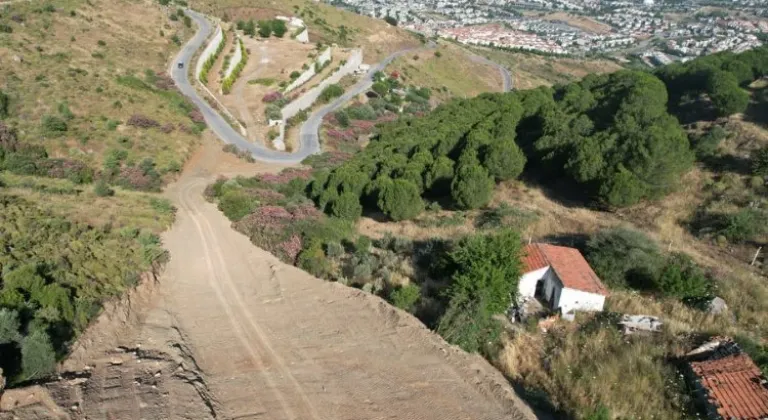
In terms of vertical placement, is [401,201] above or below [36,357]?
below

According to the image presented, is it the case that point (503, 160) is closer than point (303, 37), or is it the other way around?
point (503, 160)

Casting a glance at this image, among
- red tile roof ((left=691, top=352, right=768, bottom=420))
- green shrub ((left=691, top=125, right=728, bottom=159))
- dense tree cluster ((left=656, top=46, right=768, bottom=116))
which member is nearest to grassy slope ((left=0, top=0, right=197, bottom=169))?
red tile roof ((left=691, top=352, right=768, bottom=420))

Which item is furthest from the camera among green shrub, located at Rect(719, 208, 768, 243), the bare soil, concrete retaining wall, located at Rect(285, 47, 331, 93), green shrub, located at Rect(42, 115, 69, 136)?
concrete retaining wall, located at Rect(285, 47, 331, 93)

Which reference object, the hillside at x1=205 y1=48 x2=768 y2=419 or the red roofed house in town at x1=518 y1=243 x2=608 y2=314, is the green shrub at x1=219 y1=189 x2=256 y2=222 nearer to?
the hillside at x1=205 y1=48 x2=768 y2=419

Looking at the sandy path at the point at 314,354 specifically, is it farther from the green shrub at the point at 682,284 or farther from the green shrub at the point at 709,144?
the green shrub at the point at 709,144

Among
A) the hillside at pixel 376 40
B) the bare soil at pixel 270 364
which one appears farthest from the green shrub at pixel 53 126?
the hillside at pixel 376 40

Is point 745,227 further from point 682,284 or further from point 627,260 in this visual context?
point 627,260

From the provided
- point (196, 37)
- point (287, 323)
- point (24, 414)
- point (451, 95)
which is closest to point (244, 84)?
point (196, 37)

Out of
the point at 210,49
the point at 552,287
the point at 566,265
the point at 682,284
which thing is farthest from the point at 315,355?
the point at 210,49
